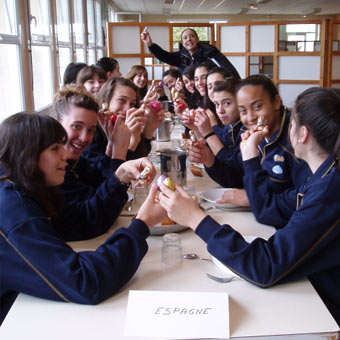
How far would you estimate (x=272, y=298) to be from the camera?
3.07 ft

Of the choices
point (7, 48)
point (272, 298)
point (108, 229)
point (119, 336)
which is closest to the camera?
point (119, 336)

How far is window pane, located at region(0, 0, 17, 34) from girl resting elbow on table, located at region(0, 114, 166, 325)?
253 centimetres

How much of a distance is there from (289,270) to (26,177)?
2.23 feet

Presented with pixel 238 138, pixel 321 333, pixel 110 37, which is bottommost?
pixel 321 333

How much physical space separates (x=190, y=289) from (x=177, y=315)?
12 centimetres

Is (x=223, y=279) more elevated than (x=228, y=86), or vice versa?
(x=228, y=86)

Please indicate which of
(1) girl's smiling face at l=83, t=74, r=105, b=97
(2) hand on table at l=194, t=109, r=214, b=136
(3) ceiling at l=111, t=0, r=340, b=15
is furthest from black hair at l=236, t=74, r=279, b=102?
(3) ceiling at l=111, t=0, r=340, b=15

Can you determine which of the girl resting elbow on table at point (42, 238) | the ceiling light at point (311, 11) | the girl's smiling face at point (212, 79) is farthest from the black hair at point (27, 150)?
the ceiling light at point (311, 11)

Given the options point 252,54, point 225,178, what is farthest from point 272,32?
point 225,178

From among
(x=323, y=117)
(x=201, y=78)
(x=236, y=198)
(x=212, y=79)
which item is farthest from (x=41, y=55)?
(x=323, y=117)

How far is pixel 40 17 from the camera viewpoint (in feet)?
14.3

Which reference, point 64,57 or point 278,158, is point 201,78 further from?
point 64,57

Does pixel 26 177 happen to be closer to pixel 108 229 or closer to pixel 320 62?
pixel 108 229

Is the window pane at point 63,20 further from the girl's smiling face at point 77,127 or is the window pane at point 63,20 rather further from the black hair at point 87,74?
the girl's smiling face at point 77,127
